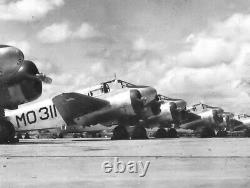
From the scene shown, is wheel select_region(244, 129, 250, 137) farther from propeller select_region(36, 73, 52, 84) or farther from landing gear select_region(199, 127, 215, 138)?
propeller select_region(36, 73, 52, 84)

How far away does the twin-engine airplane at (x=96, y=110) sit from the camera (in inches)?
839

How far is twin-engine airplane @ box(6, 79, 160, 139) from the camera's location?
21.3m

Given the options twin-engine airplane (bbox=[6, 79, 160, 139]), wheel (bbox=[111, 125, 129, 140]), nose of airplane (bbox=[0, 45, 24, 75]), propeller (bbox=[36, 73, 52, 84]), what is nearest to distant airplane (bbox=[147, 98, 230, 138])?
twin-engine airplane (bbox=[6, 79, 160, 139])

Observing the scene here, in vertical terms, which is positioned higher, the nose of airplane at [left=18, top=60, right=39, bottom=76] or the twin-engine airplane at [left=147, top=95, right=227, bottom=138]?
the nose of airplane at [left=18, top=60, right=39, bottom=76]

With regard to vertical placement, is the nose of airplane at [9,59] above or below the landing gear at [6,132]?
above

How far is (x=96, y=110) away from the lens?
2197cm

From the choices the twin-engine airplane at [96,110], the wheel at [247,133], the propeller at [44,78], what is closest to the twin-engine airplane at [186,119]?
the wheel at [247,133]

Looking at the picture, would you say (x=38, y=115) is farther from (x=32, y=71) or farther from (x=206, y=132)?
(x=206, y=132)

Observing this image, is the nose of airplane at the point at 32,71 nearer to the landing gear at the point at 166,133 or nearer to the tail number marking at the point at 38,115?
the tail number marking at the point at 38,115

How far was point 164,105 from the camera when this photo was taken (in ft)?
101

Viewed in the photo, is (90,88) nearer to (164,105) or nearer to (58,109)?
(58,109)

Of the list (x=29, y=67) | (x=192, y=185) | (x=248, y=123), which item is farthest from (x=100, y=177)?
(x=248, y=123)

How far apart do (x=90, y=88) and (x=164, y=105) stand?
29.7 ft

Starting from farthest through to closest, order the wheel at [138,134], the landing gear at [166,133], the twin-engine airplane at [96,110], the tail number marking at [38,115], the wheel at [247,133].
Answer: the wheel at [247,133]
the landing gear at [166,133]
the tail number marking at [38,115]
the wheel at [138,134]
the twin-engine airplane at [96,110]
